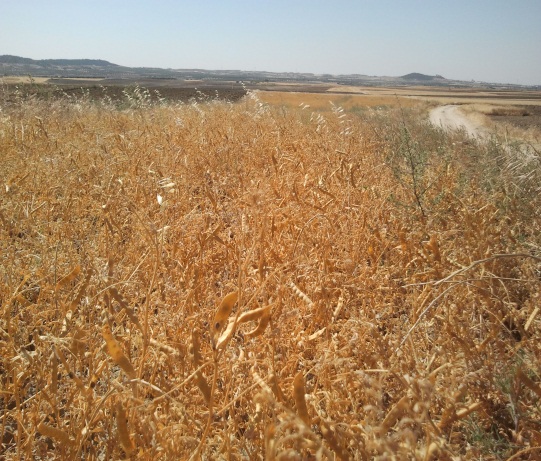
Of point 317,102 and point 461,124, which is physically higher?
point 317,102

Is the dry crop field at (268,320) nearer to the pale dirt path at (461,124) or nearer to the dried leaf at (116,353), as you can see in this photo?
the dried leaf at (116,353)

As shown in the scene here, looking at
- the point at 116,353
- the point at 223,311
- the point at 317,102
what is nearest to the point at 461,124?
the point at 317,102

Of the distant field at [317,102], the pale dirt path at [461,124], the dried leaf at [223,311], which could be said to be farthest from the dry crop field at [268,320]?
the distant field at [317,102]

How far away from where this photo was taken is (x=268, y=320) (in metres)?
1.11

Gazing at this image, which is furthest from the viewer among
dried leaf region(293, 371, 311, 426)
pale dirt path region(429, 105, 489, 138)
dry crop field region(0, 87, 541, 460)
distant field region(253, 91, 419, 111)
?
distant field region(253, 91, 419, 111)

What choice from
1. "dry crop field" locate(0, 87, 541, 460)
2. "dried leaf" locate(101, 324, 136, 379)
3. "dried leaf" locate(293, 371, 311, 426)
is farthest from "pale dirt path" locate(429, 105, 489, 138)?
"dried leaf" locate(101, 324, 136, 379)

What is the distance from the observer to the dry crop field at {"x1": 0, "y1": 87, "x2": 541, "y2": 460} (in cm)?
107

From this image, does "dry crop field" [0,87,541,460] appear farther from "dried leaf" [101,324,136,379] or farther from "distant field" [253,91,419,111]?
"distant field" [253,91,419,111]

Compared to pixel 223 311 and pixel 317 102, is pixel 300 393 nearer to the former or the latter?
pixel 223 311

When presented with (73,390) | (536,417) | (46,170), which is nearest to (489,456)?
(536,417)

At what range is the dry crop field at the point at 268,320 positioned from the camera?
1.07 meters

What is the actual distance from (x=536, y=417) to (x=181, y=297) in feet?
4.40

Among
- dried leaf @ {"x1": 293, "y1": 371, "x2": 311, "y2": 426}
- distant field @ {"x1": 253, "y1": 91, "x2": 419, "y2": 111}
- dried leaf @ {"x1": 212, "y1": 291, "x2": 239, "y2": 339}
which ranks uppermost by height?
distant field @ {"x1": 253, "y1": 91, "x2": 419, "y2": 111}

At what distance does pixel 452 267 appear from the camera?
1.99 metres
